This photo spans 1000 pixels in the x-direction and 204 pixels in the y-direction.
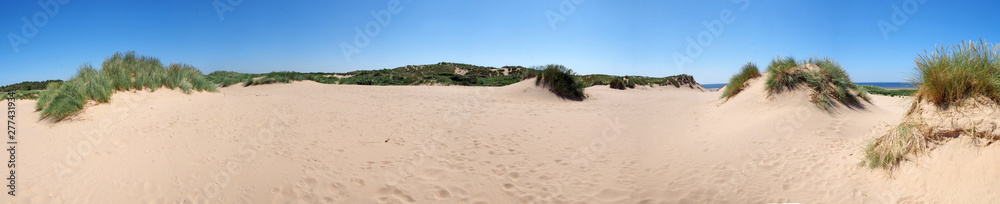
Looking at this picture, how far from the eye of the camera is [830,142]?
530 cm

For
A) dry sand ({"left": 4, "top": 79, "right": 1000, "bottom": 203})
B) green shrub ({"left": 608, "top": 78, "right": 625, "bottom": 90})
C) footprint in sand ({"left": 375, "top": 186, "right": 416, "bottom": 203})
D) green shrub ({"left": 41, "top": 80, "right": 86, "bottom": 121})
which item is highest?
green shrub ({"left": 608, "top": 78, "right": 625, "bottom": 90})

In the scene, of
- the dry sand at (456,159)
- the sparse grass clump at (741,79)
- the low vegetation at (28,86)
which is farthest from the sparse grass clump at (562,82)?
the low vegetation at (28,86)

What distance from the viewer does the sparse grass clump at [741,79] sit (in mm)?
10125

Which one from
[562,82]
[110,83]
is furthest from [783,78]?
[110,83]

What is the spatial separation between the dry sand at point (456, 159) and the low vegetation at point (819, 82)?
31 centimetres

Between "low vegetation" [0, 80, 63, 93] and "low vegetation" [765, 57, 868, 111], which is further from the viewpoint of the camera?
"low vegetation" [0, 80, 63, 93]

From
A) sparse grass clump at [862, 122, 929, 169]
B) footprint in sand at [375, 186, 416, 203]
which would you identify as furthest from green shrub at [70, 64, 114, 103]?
sparse grass clump at [862, 122, 929, 169]

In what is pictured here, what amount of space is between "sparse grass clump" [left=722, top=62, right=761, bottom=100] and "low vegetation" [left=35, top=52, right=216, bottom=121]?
14.3 meters

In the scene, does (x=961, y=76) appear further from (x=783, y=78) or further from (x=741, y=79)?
(x=741, y=79)

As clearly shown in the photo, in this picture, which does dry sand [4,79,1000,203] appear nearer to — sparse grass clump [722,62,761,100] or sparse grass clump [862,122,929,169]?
sparse grass clump [862,122,929,169]

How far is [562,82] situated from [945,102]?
1142cm

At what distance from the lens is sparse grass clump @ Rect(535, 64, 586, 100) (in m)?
14.9

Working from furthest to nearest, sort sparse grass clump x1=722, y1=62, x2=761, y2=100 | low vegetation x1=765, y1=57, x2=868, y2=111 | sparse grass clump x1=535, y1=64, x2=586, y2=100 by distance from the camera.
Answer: sparse grass clump x1=535, y1=64, x2=586, y2=100 → sparse grass clump x1=722, y1=62, x2=761, y2=100 → low vegetation x1=765, y1=57, x2=868, y2=111

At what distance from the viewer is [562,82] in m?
14.9
